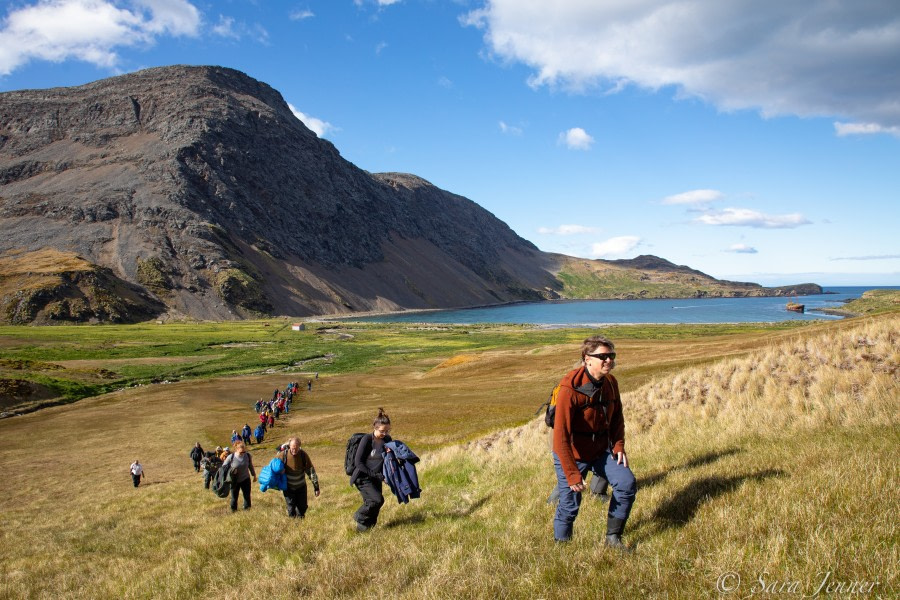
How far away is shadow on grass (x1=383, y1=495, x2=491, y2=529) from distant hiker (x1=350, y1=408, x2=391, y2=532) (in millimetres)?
399

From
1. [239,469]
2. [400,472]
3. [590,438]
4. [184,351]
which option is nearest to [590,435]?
[590,438]

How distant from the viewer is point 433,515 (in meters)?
10.1

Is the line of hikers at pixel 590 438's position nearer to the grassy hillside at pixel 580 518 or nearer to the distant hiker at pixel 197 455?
the grassy hillside at pixel 580 518

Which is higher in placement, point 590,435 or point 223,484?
point 590,435

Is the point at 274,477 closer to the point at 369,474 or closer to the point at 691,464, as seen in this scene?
the point at 369,474

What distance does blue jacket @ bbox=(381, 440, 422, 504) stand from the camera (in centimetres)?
938

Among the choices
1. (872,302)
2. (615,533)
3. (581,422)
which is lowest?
(872,302)

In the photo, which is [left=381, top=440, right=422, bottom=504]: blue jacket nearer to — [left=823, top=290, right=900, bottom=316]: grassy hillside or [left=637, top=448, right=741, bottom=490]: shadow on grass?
[left=637, top=448, right=741, bottom=490]: shadow on grass

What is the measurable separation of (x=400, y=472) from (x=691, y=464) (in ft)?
17.2

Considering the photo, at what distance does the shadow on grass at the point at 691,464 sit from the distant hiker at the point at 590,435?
2.30 metres

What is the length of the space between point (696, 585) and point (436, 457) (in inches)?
541

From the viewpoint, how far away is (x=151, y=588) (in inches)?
287

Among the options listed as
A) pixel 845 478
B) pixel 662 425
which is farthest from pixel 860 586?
pixel 662 425

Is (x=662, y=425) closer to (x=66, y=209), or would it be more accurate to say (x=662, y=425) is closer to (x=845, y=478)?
(x=845, y=478)
